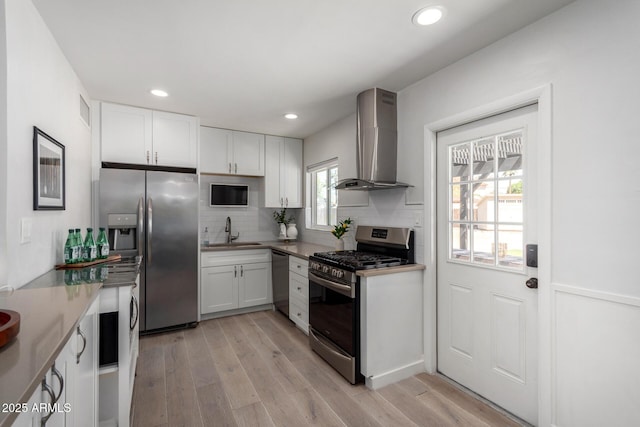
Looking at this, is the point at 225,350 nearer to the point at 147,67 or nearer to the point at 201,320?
the point at 201,320

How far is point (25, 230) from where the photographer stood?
5.19 ft

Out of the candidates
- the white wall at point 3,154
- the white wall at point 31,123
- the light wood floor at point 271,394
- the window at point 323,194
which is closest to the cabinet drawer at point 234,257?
the window at point 323,194

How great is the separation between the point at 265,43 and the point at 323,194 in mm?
2481

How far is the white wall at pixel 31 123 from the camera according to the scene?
57.1 inches

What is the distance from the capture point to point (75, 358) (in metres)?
1.19

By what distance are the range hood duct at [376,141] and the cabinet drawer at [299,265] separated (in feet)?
3.26

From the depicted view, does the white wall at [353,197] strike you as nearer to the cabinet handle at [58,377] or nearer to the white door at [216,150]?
the white door at [216,150]

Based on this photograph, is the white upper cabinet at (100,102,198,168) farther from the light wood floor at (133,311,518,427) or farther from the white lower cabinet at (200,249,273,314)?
the light wood floor at (133,311,518,427)

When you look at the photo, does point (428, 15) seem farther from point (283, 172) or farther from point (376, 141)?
point (283, 172)

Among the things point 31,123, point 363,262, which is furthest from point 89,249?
point 363,262

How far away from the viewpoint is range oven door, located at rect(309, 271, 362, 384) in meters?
2.32

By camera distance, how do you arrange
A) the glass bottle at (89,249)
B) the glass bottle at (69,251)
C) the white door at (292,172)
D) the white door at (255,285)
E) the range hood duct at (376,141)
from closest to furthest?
the glass bottle at (69,251) → the glass bottle at (89,249) → the range hood duct at (376,141) → the white door at (255,285) → the white door at (292,172)

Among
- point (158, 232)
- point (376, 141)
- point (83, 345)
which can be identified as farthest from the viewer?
point (158, 232)

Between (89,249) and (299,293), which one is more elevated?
(89,249)
